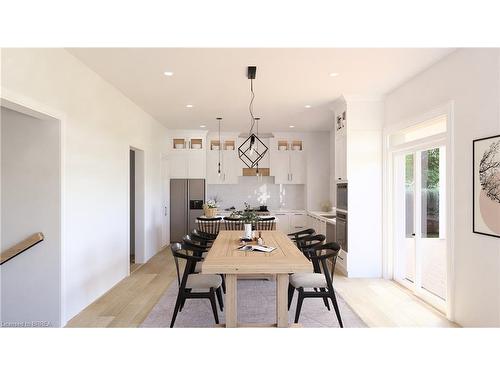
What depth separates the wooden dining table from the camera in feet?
8.52

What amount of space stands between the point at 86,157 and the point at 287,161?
5.11 m

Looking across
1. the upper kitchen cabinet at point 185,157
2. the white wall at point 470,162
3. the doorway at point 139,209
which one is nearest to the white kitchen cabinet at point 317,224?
the upper kitchen cabinet at point 185,157

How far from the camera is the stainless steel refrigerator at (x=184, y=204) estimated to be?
7492 mm

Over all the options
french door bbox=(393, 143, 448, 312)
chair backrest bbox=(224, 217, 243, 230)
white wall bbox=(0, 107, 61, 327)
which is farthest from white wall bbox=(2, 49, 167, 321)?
french door bbox=(393, 143, 448, 312)

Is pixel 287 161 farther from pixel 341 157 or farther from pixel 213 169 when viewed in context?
pixel 341 157

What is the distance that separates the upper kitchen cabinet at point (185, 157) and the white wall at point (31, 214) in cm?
449

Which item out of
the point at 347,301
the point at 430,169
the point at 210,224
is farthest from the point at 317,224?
the point at 430,169

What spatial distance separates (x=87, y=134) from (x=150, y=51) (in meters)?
1.26

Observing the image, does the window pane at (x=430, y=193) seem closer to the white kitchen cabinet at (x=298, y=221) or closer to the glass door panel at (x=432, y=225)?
the glass door panel at (x=432, y=225)

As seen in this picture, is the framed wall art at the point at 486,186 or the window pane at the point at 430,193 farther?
the window pane at the point at 430,193

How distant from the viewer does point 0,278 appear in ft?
9.93

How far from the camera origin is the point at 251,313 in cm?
348

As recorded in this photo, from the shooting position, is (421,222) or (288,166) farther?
(288,166)
